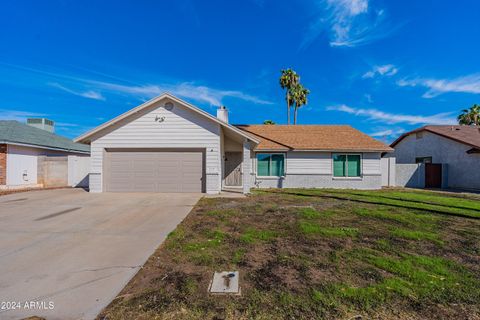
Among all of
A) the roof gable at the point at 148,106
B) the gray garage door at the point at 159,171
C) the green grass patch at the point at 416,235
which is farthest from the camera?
the gray garage door at the point at 159,171

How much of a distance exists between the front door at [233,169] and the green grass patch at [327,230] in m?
10.3

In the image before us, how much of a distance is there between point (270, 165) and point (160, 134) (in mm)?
7452

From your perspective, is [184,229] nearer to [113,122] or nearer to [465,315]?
[465,315]

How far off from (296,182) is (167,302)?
46.2ft

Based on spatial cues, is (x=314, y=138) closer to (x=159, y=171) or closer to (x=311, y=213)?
(x=311, y=213)

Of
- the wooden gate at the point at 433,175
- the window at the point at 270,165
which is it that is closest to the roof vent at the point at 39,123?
the window at the point at 270,165

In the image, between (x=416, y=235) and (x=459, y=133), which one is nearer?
(x=416, y=235)

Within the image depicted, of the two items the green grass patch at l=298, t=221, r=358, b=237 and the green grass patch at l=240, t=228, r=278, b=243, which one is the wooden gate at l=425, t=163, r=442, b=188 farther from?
the green grass patch at l=240, t=228, r=278, b=243

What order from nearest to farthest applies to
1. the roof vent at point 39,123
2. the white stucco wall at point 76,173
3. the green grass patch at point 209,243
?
1. the green grass patch at point 209,243
2. the white stucco wall at point 76,173
3. the roof vent at point 39,123

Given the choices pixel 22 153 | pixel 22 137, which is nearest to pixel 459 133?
pixel 22 153

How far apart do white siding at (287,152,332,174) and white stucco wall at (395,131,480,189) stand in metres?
10.2

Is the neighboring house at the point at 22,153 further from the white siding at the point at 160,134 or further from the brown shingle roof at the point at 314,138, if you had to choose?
the brown shingle roof at the point at 314,138

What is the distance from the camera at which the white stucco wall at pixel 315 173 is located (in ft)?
52.9

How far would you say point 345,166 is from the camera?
16281mm
